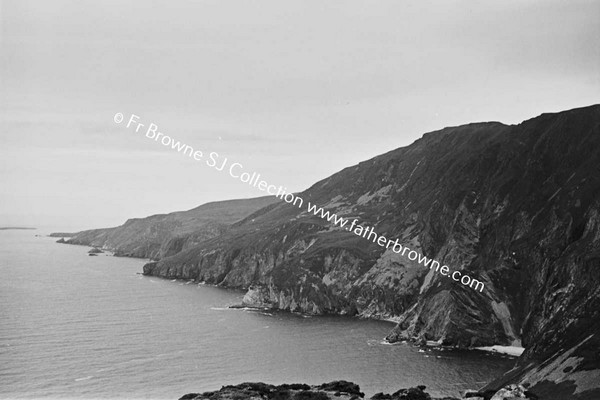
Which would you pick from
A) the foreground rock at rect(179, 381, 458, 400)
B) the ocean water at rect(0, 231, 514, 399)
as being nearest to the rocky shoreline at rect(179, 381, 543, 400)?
the foreground rock at rect(179, 381, 458, 400)

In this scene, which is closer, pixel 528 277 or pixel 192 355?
pixel 192 355

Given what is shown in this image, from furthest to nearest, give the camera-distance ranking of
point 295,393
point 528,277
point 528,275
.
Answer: point 528,275 → point 528,277 → point 295,393

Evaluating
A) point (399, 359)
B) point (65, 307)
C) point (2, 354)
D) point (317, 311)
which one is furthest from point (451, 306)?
point (65, 307)

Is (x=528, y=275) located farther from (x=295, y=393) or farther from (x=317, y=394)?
(x=295, y=393)

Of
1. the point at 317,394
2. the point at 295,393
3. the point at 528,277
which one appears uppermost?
the point at 528,277

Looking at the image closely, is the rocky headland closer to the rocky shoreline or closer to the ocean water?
the rocky shoreline

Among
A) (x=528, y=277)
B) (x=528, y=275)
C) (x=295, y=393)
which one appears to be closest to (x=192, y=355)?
(x=295, y=393)
